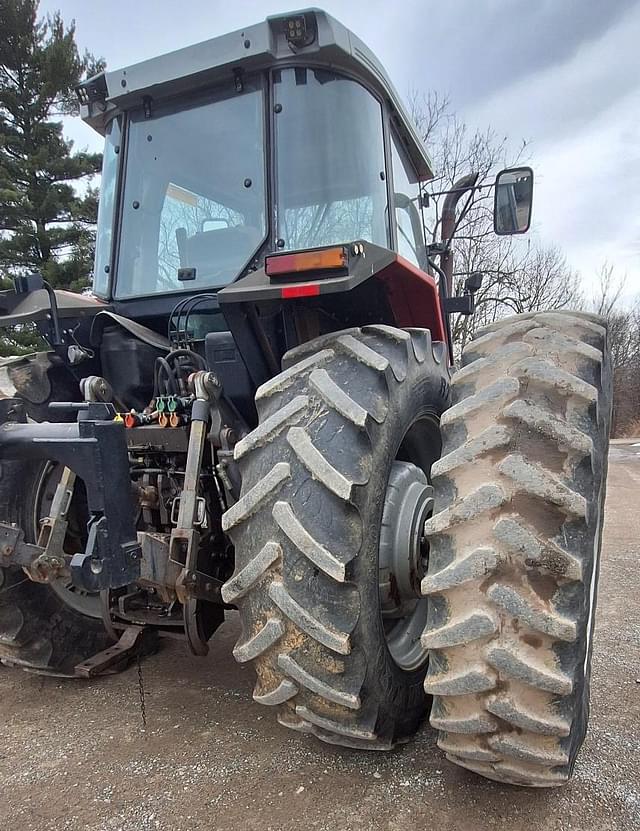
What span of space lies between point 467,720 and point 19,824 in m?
1.35

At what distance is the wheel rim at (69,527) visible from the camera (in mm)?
2564

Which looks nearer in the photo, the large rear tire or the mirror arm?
the large rear tire

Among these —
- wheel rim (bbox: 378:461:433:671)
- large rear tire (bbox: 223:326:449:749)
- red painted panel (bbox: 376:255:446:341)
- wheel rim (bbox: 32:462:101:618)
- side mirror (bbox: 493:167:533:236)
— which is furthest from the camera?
side mirror (bbox: 493:167:533:236)

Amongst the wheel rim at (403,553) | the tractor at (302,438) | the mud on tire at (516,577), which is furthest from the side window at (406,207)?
the mud on tire at (516,577)

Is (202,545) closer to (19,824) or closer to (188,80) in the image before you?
Answer: (19,824)

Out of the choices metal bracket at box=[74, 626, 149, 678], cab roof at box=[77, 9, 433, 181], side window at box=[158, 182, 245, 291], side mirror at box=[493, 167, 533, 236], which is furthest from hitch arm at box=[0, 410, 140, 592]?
side mirror at box=[493, 167, 533, 236]

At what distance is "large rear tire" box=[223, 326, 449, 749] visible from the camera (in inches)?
63.6

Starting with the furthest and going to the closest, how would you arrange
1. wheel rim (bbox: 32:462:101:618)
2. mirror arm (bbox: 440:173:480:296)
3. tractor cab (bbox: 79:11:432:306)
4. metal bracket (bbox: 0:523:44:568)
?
mirror arm (bbox: 440:173:480:296)
wheel rim (bbox: 32:462:101:618)
tractor cab (bbox: 79:11:432:306)
metal bracket (bbox: 0:523:44:568)

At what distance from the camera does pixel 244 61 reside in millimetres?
2430

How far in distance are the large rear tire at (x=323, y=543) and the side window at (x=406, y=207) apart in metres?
1.22

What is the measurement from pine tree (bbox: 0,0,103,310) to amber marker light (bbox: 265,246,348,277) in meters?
13.6

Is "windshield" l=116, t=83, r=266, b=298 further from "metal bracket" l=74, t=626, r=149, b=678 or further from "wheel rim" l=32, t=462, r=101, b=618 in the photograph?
"metal bracket" l=74, t=626, r=149, b=678

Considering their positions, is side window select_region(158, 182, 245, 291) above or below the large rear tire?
above

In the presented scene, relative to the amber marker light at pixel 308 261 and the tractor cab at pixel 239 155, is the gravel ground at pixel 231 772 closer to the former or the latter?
the amber marker light at pixel 308 261
